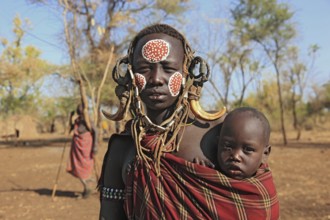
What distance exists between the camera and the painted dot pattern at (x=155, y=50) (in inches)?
62.7

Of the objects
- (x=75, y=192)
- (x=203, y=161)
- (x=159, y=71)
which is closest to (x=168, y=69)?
(x=159, y=71)

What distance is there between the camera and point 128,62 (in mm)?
1720

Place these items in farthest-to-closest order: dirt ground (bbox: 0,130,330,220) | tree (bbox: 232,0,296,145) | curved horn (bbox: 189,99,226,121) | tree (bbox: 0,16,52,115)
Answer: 1. tree (bbox: 0,16,52,115)
2. tree (bbox: 232,0,296,145)
3. dirt ground (bbox: 0,130,330,220)
4. curved horn (bbox: 189,99,226,121)

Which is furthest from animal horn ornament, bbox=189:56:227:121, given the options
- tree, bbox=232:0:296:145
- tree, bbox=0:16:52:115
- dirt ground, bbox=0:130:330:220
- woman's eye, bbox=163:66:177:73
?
tree, bbox=0:16:52:115

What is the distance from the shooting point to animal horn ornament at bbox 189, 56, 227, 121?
1.56m

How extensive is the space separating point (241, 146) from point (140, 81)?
1.56ft

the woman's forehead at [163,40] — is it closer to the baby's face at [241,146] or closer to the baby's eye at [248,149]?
the baby's face at [241,146]

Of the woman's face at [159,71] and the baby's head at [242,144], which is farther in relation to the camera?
the woman's face at [159,71]

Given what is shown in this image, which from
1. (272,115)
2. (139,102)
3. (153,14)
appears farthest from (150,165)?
(272,115)

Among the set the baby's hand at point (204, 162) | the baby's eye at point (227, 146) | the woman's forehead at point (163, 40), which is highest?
the woman's forehead at point (163, 40)

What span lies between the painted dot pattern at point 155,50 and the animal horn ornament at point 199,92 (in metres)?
0.15

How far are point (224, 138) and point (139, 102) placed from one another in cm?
38

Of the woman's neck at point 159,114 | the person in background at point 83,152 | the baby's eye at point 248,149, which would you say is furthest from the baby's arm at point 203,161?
the person in background at point 83,152

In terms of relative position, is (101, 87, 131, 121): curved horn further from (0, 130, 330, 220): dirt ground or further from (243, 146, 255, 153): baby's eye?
(0, 130, 330, 220): dirt ground
